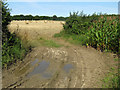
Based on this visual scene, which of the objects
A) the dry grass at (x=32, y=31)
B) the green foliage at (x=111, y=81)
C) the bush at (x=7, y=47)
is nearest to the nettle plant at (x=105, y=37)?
the green foliage at (x=111, y=81)

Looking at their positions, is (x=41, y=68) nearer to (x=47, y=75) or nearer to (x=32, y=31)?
(x=47, y=75)

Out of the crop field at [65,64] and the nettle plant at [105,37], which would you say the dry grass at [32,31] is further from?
the nettle plant at [105,37]

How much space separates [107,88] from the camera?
4.94 metres

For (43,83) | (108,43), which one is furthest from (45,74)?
(108,43)

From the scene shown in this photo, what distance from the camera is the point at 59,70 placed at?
664 centimetres

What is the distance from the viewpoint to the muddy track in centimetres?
531

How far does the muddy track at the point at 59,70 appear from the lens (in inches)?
209

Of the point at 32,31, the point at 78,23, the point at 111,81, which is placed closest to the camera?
the point at 111,81

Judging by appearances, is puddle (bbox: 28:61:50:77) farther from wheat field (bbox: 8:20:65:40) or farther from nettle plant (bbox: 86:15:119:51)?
nettle plant (bbox: 86:15:119:51)

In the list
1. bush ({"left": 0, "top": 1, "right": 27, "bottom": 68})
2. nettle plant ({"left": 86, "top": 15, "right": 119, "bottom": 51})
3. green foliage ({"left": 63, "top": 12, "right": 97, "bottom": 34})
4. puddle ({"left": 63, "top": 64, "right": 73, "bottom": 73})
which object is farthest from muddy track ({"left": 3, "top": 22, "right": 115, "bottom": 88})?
green foliage ({"left": 63, "top": 12, "right": 97, "bottom": 34})

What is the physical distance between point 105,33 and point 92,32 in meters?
1.12

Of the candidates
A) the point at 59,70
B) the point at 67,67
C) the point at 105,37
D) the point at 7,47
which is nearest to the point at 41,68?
the point at 59,70

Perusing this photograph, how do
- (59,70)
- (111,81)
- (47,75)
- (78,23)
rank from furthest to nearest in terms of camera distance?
(78,23) < (59,70) < (47,75) < (111,81)

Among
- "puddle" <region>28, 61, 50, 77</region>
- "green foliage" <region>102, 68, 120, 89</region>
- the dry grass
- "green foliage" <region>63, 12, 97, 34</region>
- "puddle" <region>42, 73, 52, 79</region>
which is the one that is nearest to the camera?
"green foliage" <region>102, 68, 120, 89</region>
